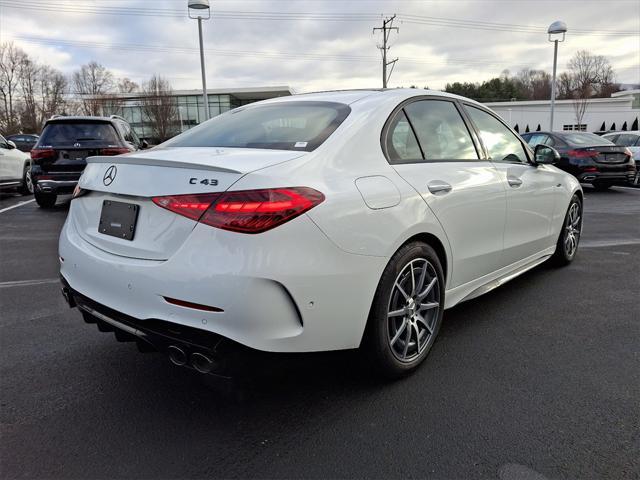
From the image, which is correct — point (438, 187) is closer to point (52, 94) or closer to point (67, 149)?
point (67, 149)

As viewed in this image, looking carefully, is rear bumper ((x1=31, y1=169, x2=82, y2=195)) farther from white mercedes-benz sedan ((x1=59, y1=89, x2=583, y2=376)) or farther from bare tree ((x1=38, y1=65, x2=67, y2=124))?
bare tree ((x1=38, y1=65, x2=67, y2=124))

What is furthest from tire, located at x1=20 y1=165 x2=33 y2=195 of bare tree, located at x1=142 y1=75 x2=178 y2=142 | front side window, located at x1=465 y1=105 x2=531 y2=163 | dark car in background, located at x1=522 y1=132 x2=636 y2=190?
bare tree, located at x1=142 y1=75 x2=178 y2=142

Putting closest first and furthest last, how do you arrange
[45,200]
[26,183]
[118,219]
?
[118,219] < [45,200] < [26,183]

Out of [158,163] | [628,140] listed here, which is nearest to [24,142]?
[628,140]

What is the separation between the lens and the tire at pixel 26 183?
12.1 m

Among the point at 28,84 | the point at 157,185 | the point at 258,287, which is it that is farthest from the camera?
the point at 28,84

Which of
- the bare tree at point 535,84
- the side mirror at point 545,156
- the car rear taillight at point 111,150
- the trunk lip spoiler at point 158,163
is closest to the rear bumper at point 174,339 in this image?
the trunk lip spoiler at point 158,163

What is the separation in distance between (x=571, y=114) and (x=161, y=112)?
145 ft

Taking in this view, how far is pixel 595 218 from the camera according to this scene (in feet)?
27.5

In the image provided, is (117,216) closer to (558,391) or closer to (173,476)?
(173,476)

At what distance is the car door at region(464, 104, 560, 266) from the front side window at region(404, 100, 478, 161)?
8.8 inches

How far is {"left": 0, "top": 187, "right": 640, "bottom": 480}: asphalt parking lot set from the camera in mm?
2027

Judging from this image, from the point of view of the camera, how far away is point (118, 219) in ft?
7.68

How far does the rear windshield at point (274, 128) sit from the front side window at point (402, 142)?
294 mm
